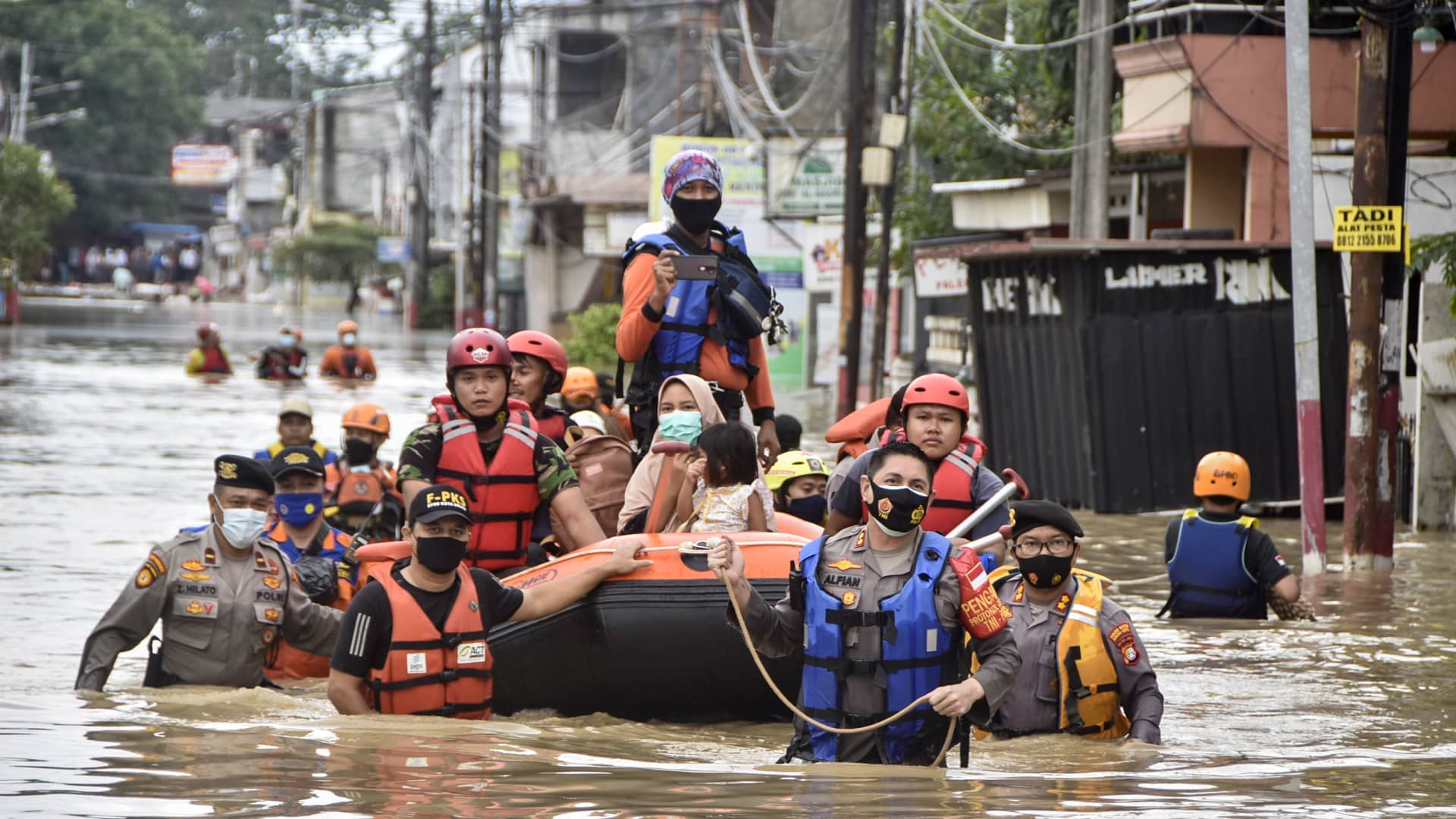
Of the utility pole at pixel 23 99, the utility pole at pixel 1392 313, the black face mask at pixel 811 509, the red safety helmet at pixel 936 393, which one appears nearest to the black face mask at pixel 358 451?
the black face mask at pixel 811 509

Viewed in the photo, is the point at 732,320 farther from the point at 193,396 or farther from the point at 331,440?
the point at 193,396

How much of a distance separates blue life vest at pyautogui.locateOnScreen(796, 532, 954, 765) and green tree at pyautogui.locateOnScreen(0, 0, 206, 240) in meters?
94.9

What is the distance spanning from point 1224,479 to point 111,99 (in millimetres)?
102677

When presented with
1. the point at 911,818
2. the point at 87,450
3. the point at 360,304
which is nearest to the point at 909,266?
the point at 87,450

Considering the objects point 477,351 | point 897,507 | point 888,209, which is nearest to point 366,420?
point 477,351

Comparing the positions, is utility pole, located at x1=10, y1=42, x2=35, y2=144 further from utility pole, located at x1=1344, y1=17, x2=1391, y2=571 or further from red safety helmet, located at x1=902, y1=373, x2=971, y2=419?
red safety helmet, located at x1=902, y1=373, x2=971, y2=419

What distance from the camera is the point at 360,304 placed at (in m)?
92.6

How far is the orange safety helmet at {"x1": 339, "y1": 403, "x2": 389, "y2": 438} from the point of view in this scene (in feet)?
40.0

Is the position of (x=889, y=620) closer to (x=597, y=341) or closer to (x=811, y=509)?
(x=811, y=509)

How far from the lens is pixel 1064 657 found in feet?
24.2

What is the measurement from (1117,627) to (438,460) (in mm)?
2796

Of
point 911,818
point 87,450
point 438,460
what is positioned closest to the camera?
point 911,818

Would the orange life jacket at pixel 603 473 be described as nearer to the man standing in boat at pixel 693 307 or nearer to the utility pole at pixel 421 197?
the man standing in boat at pixel 693 307

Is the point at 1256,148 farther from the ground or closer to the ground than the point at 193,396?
farther from the ground
